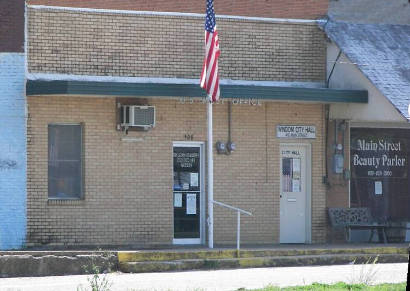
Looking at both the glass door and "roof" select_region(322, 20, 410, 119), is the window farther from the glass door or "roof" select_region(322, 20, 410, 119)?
"roof" select_region(322, 20, 410, 119)

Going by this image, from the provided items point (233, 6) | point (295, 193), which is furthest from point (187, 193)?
point (233, 6)

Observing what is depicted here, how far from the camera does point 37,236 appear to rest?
821 inches

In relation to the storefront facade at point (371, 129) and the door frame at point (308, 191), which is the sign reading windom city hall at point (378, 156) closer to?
the storefront facade at point (371, 129)

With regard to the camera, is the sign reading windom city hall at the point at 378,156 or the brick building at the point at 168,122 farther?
the sign reading windom city hall at the point at 378,156

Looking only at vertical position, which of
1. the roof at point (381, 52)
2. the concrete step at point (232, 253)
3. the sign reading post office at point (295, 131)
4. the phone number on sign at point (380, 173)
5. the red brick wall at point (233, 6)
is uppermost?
the red brick wall at point (233, 6)

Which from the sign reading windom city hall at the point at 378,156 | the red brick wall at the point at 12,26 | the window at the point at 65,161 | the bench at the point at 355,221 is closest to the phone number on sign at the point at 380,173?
the sign reading windom city hall at the point at 378,156

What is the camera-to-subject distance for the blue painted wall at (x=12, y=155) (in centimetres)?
2066

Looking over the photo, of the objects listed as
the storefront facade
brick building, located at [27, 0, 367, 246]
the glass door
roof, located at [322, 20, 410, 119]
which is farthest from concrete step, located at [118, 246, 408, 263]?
the glass door

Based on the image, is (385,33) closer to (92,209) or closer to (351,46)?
(351,46)

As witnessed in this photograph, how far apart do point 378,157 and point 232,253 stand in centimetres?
669

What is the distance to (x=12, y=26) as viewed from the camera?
2070cm

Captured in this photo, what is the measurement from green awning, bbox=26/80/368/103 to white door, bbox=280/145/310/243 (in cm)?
162

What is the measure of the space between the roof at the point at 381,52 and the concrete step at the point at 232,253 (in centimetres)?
279

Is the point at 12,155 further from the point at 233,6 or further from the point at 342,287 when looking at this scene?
the point at 342,287
